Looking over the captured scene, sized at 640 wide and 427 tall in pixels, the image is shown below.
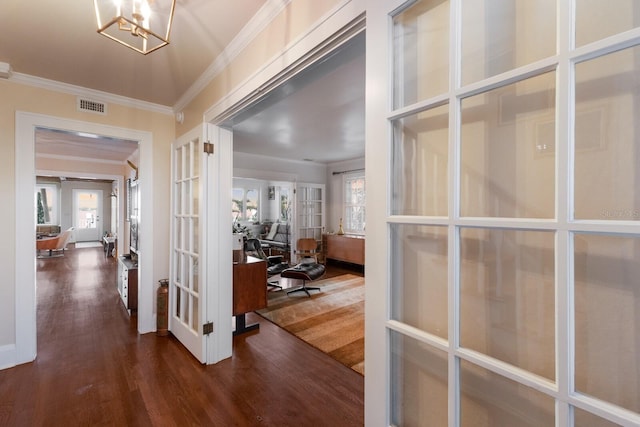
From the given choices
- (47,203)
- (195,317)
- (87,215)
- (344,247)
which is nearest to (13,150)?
(195,317)

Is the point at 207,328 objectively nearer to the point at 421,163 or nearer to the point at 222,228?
the point at 222,228

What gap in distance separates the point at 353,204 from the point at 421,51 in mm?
6017

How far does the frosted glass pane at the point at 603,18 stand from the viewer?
0.55 meters

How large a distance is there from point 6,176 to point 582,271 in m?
3.74

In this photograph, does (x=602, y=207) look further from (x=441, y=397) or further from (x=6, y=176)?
(x=6, y=176)

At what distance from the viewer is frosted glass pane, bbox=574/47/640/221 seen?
55cm

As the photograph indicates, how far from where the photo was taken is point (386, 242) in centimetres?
93

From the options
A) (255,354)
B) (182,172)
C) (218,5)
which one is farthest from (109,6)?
(255,354)

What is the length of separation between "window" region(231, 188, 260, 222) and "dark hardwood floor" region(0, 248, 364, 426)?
498 centimetres

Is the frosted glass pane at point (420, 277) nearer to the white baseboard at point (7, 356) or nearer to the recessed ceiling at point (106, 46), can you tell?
the recessed ceiling at point (106, 46)

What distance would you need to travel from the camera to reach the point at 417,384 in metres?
0.92

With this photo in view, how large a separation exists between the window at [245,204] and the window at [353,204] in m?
2.90

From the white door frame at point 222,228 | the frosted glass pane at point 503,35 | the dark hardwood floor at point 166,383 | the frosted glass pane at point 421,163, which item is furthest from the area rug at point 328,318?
the frosted glass pane at point 503,35

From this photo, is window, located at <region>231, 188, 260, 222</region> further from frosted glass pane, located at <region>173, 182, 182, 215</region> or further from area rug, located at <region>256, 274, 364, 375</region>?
frosted glass pane, located at <region>173, 182, 182, 215</region>
